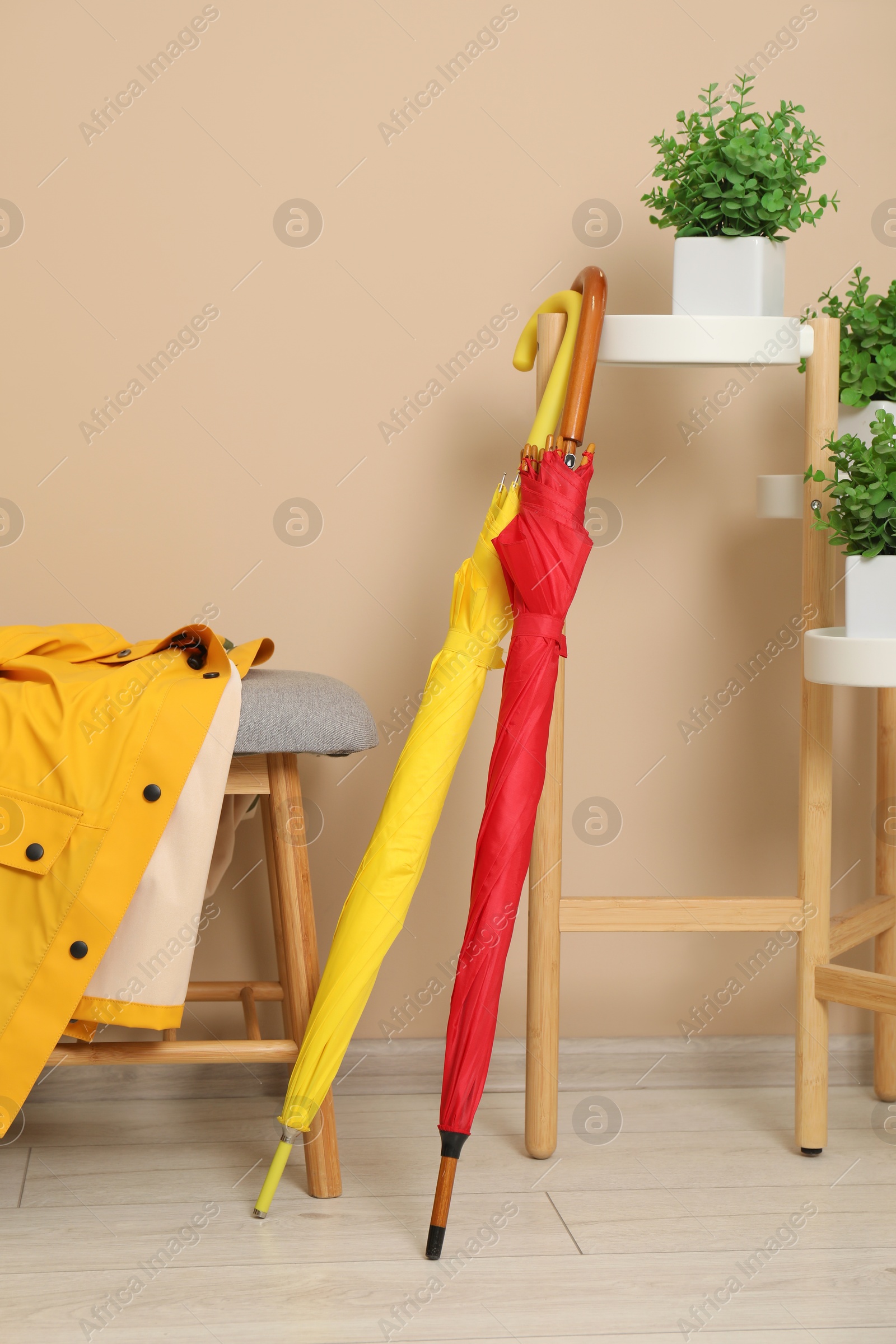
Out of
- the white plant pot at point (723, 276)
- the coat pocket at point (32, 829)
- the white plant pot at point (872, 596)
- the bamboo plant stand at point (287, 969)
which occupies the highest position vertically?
the white plant pot at point (723, 276)

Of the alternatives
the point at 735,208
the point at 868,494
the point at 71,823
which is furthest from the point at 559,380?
the point at 71,823

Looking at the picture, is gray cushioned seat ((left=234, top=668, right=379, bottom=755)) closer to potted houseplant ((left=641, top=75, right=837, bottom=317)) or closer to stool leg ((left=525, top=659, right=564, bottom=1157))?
stool leg ((left=525, top=659, right=564, bottom=1157))

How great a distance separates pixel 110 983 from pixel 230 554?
728 millimetres

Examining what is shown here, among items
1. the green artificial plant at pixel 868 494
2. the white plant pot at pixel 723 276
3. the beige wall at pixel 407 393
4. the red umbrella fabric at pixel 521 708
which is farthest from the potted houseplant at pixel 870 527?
the beige wall at pixel 407 393

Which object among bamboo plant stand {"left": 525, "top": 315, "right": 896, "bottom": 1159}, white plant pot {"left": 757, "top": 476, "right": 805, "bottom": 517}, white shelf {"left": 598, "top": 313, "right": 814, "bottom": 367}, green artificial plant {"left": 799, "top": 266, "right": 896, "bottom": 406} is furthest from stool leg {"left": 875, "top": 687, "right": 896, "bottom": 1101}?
white shelf {"left": 598, "top": 313, "right": 814, "bottom": 367}

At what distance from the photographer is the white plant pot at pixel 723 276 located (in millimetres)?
1441

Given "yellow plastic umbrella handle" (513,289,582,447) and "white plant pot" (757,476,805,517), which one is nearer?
"yellow plastic umbrella handle" (513,289,582,447)

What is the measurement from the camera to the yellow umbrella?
133cm

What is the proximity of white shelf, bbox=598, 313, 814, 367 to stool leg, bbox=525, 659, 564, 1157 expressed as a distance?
419 mm

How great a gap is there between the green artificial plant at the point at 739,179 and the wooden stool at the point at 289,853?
29.8 inches

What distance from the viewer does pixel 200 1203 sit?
Answer: 55.3 inches

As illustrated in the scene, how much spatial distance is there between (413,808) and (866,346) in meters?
0.88

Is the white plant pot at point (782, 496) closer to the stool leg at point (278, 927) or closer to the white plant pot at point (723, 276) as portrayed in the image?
the white plant pot at point (723, 276)

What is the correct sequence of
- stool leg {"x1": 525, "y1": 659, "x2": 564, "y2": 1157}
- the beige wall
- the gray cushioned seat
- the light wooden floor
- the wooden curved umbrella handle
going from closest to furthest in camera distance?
the light wooden floor, the gray cushioned seat, the wooden curved umbrella handle, stool leg {"x1": 525, "y1": 659, "x2": 564, "y2": 1157}, the beige wall
